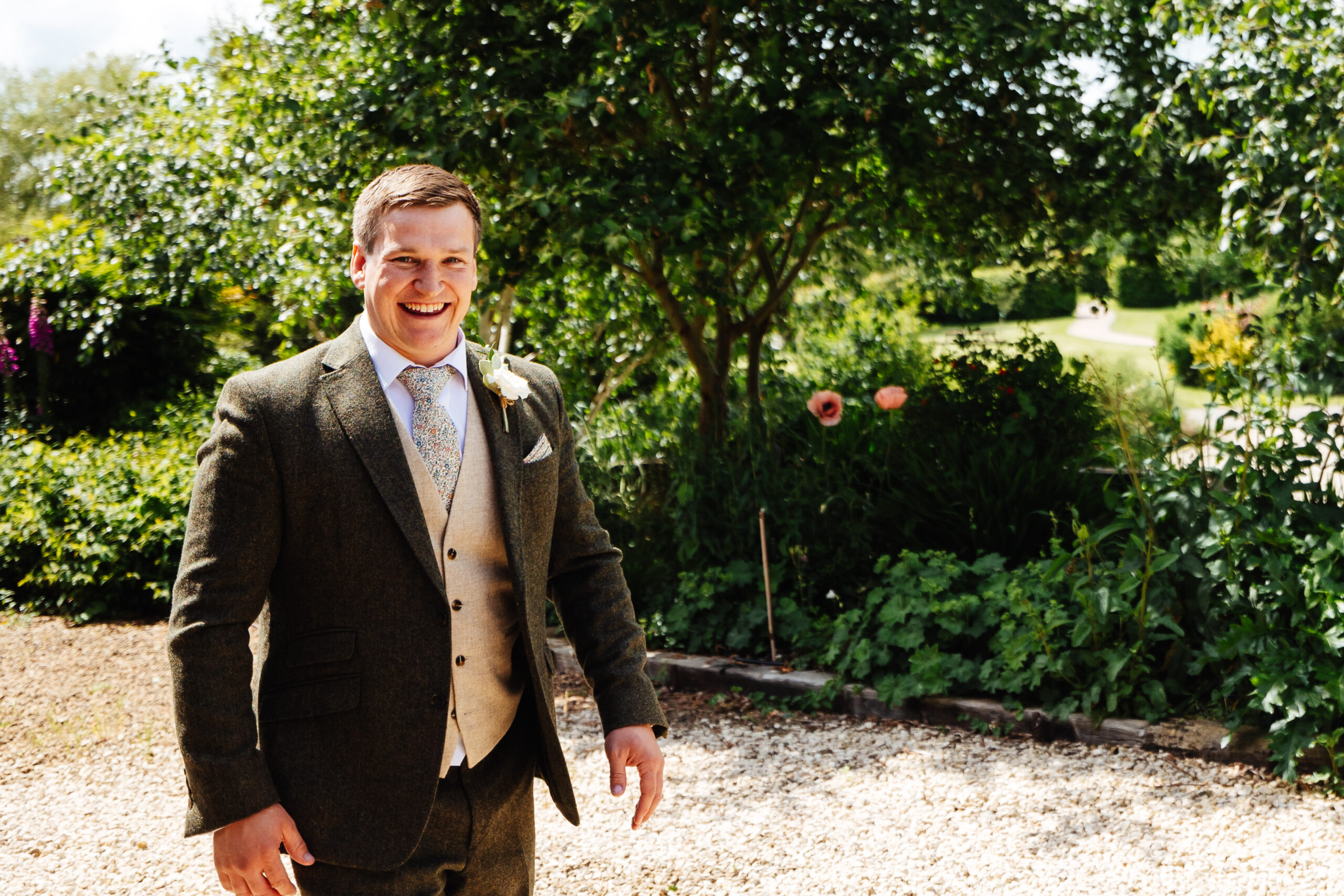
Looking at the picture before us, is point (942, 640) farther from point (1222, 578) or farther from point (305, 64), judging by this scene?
point (305, 64)

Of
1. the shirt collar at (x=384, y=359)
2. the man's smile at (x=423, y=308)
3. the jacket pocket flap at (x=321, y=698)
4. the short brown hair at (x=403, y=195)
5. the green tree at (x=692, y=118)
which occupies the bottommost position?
the jacket pocket flap at (x=321, y=698)

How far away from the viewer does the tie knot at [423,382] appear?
1.73 m

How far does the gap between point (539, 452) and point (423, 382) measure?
9.2 inches

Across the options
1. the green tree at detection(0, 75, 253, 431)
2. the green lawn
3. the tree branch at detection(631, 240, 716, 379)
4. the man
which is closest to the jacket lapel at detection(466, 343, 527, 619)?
the man

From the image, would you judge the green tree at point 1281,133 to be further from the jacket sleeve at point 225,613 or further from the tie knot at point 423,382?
the jacket sleeve at point 225,613

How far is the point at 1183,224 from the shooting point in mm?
5793

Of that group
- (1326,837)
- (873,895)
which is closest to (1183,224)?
(1326,837)

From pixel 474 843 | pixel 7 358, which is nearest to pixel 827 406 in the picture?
pixel 474 843

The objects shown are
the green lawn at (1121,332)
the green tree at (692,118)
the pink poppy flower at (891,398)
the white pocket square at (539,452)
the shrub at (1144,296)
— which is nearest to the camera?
the white pocket square at (539,452)

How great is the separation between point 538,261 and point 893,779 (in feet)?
9.41

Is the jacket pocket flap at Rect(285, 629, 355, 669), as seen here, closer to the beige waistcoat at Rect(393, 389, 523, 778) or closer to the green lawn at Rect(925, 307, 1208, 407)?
the beige waistcoat at Rect(393, 389, 523, 778)

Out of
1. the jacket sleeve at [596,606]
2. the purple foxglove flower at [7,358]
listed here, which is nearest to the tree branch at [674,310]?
the jacket sleeve at [596,606]

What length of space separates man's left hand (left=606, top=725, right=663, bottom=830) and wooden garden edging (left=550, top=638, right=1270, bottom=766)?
1.74 m

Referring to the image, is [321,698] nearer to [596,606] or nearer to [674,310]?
[596,606]
